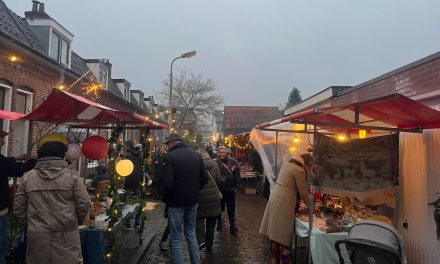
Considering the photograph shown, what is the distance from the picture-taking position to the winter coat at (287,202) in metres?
5.26

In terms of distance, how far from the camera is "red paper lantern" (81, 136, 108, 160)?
5531 millimetres

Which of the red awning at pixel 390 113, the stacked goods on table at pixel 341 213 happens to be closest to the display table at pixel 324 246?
the stacked goods on table at pixel 341 213

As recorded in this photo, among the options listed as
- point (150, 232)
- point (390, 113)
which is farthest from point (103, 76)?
point (390, 113)

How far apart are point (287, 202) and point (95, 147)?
2970mm

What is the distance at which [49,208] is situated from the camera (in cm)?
349

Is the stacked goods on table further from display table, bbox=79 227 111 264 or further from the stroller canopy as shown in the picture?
display table, bbox=79 227 111 264

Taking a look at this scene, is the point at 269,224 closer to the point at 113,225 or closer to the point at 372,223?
the point at 372,223

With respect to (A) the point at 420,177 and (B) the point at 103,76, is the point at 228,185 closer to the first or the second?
(A) the point at 420,177

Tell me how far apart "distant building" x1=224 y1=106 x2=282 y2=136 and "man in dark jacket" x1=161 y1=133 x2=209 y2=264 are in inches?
974

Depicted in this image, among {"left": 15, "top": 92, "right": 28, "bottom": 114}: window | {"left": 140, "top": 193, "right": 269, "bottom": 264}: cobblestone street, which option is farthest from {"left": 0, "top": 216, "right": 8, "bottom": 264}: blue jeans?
{"left": 15, "top": 92, "right": 28, "bottom": 114}: window

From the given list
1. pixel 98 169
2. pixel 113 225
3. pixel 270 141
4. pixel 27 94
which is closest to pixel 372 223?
pixel 113 225

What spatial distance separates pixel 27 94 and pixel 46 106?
23.1 ft

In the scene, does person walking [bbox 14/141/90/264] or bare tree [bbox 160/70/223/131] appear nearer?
person walking [bbox 14/141/90/264]

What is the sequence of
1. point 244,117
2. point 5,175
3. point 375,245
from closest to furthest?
1. point 375,245
2. point 5,175
3. point 244,117
